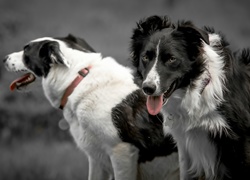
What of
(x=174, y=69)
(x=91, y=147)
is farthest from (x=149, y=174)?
(x=174, y=69)

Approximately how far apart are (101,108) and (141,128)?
42cm

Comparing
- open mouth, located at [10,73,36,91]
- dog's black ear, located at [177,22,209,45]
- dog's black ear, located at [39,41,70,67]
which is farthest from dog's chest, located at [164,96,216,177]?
open mouth, located at [10,73,36,91]

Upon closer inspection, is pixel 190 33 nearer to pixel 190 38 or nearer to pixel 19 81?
pixel 190 38

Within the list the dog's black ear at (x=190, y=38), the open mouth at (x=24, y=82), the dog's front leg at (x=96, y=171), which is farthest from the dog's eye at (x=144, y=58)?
the open mouth at (x=24, y=82)

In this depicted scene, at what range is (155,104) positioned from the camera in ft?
11.7

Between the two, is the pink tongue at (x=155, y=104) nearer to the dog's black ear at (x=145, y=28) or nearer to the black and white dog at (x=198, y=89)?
the black and white dog at (x=198, y=89)

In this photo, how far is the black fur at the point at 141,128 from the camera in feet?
14.8

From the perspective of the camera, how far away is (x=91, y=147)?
4.58 metres

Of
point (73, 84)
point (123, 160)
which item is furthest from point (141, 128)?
point (73, 84)

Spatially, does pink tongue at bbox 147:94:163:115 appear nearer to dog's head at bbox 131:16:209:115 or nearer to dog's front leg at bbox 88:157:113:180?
dog's head at bbox 131:16:209:115

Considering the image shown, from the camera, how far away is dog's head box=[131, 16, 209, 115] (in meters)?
3.48

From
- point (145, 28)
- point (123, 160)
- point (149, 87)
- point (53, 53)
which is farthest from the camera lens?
point (53, 53)

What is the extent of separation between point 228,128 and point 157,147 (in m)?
1.09

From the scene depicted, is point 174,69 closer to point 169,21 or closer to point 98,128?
point 169,21
